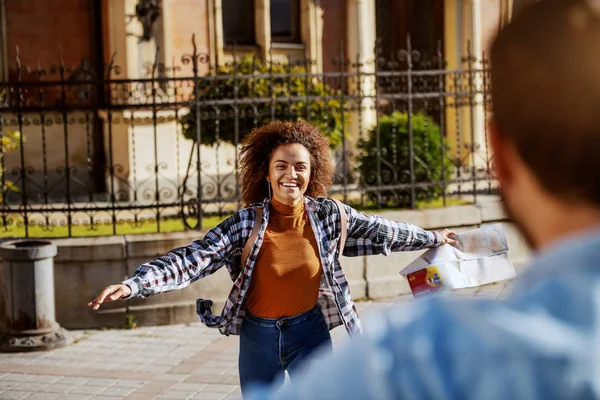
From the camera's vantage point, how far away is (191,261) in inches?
173

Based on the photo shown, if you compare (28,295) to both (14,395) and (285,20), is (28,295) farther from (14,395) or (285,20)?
(285,20)

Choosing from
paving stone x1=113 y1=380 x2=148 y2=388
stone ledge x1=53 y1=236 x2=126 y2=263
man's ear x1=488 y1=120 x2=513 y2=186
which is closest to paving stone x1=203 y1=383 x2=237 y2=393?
paving stone x1=113 y1=380 x2=148 y2=388

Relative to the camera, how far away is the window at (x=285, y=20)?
16859 mm

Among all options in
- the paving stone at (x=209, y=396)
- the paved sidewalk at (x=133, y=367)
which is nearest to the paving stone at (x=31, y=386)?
the paved sidewalk at (x=133, y=367)

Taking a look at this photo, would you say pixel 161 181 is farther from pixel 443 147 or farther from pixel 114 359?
pixel 114 359

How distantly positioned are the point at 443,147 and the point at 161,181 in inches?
183

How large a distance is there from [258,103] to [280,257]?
18.3ft

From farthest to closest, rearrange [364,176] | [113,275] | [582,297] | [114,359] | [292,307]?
1. [364,176]
2. [113,275]
3. [114,359]
4. [292,307]
5. [582,297]

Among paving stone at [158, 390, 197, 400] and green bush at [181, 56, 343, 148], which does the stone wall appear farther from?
paving stone at [158, 390, 197, 400]

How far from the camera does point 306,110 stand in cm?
1011

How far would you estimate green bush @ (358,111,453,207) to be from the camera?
34.8ft

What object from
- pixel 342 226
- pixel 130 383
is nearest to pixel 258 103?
pixel 130 383

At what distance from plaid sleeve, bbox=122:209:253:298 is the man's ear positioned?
10.2 feet

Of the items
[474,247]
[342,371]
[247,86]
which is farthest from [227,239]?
[247,86]
